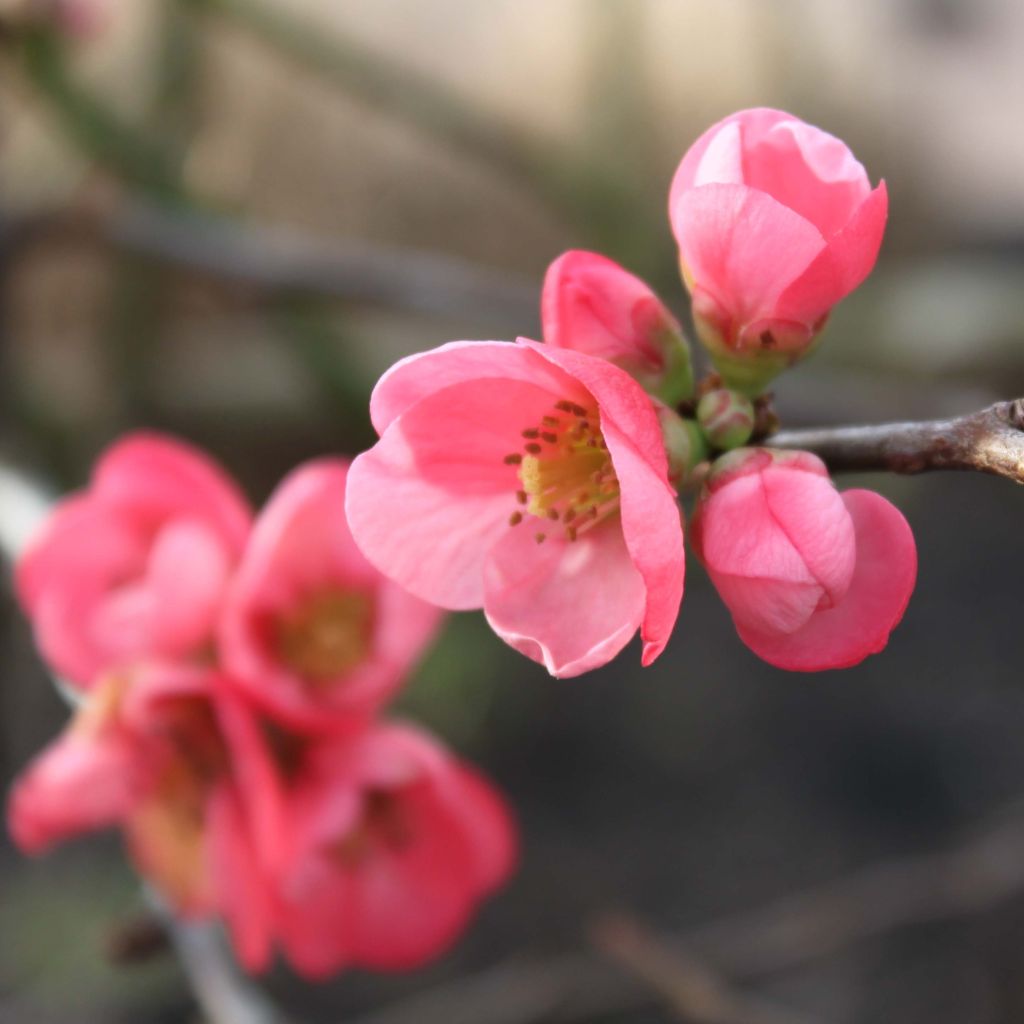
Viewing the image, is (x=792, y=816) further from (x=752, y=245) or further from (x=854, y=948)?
(x=752, y=245)

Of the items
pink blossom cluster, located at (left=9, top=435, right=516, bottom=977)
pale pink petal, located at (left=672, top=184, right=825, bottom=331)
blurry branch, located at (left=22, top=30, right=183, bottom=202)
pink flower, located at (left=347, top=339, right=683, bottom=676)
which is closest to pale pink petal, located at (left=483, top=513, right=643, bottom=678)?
pink flower, located at (left=347, top=339, right=683, bottom=676)

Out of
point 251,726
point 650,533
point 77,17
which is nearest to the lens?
point 650,533

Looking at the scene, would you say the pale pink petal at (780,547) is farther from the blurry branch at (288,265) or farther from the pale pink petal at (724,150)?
the blurry branch at (288,265)

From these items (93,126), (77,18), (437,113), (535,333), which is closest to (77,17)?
(77,18)

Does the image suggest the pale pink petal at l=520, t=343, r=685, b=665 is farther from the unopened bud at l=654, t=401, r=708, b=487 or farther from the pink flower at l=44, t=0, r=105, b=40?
the pink flower at l=44, t=0, r=105, b=40

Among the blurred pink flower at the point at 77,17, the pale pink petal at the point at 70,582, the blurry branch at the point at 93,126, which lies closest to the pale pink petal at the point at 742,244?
the pale pink petal at the point at 70,582

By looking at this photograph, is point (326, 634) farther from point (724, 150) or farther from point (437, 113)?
point (437, 113)
